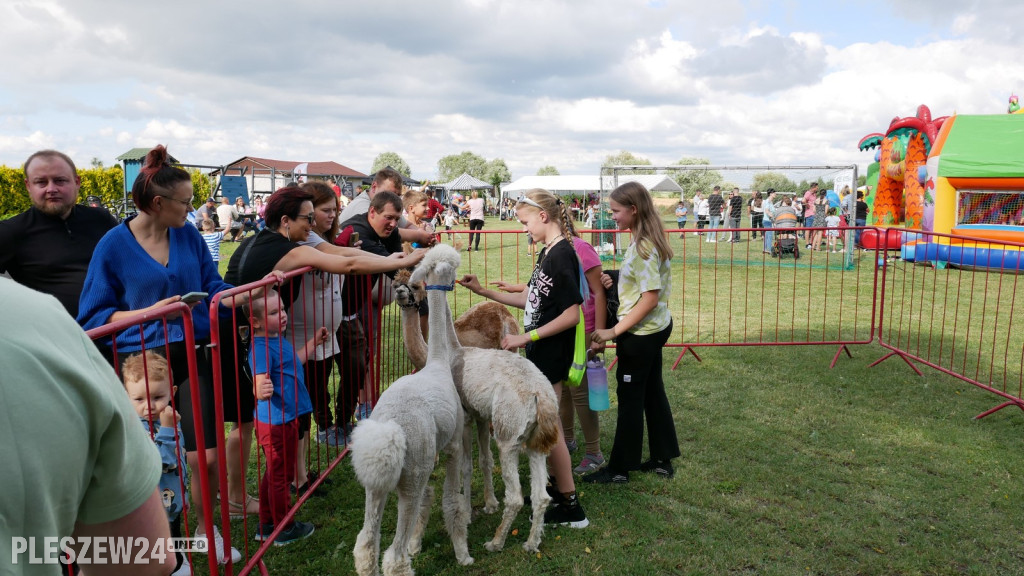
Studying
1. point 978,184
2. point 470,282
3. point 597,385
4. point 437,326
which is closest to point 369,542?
point 437,326

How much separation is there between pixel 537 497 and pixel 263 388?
1.60m

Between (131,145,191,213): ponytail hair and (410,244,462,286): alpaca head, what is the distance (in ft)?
4.29

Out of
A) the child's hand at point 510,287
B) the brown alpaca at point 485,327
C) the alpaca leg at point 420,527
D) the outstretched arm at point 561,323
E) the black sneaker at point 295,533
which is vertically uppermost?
the child's hand at point 510,287

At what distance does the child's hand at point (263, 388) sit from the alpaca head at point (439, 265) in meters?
1.03

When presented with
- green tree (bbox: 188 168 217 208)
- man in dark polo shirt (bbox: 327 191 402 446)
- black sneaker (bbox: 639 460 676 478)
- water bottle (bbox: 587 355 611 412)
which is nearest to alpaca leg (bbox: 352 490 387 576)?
man in dark polo shirt (bbox: 327 191 402 446)

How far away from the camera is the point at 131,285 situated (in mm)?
2994

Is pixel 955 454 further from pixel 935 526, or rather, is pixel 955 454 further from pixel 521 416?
pixel 521 416

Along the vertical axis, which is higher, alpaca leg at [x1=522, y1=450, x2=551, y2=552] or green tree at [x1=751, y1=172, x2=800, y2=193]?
green tree at [x1=751, y1=172, x2=800, y2=193]

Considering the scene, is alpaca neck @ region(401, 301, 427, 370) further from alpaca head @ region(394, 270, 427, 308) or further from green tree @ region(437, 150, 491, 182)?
green tree @ region(437, 150, 491, 182)

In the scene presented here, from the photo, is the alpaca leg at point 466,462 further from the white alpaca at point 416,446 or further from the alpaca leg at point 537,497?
the alpaca leg at point 537,497

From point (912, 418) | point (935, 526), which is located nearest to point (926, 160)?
point (912, 418)

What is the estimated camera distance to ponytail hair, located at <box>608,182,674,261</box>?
Result: 4168mm

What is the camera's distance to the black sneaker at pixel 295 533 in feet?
11.8

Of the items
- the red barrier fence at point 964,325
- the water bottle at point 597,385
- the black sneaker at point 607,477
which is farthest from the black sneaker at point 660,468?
the red barrier fence at point 964,325
